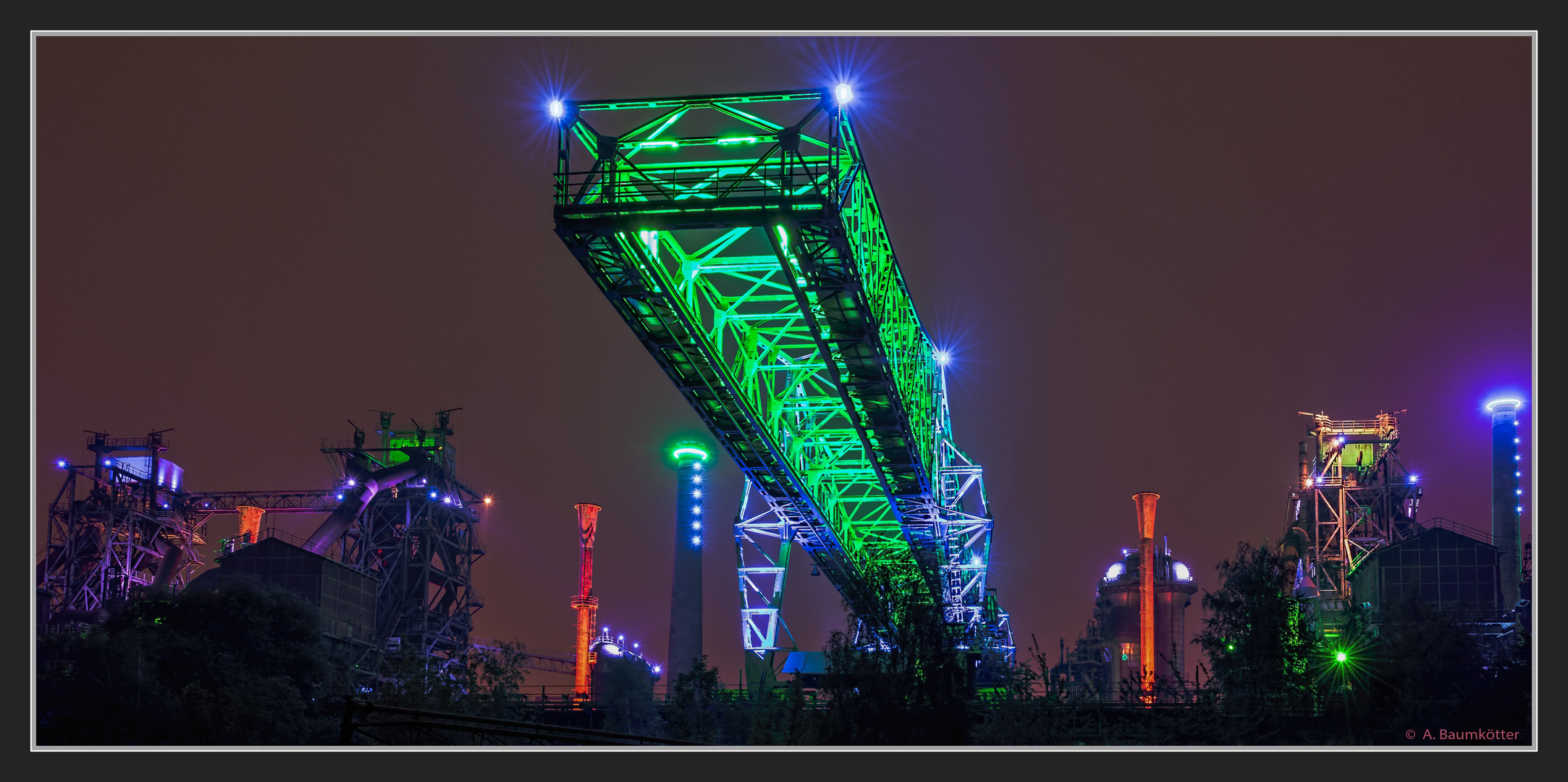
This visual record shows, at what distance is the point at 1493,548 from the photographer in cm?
6247

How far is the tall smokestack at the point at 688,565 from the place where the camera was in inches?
3334

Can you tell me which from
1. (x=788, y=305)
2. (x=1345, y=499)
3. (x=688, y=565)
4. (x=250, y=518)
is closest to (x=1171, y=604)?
(x=1345, y=499)

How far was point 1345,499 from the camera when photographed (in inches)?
3688

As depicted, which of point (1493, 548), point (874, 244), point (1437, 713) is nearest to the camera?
point (874, 244)

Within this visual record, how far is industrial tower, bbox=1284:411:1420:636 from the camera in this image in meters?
92.1

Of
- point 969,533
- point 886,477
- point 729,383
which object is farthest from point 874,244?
point 969,533

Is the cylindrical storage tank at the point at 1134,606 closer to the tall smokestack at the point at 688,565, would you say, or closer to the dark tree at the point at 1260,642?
the tall smokestack at the point at 688,565

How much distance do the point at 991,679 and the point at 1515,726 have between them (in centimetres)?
1944

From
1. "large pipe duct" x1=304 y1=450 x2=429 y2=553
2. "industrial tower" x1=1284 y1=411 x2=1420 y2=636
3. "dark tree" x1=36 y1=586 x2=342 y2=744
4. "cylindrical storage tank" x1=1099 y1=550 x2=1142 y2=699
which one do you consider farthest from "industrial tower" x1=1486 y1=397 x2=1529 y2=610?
"large pipe duct" x1=304 y1=450 x2=429 y2=553

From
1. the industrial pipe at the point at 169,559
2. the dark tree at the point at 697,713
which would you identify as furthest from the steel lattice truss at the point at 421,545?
the dark tree at the point at 697,713

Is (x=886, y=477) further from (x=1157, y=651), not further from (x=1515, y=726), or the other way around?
(x=1157, y=651)

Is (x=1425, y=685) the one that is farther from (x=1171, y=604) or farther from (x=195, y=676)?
(x=1171, y=604)

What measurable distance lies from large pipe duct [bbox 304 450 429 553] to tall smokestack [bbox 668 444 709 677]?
17942mm

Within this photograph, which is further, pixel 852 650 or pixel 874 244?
pixel 852 650
